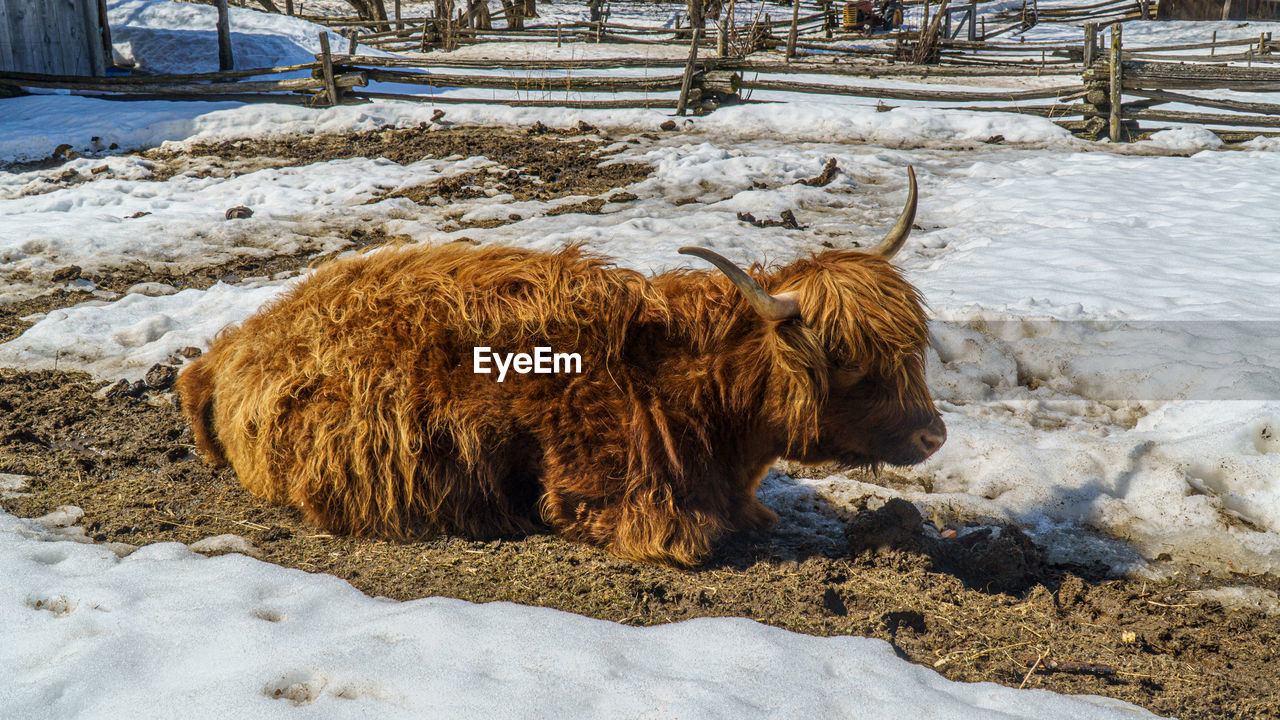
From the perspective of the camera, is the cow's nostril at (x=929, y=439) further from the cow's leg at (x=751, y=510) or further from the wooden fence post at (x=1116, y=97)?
the wooden fence post at (x=1116, y=97)

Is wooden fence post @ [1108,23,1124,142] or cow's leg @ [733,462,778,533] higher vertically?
wooden fence post @ [1108,23,1124,142]

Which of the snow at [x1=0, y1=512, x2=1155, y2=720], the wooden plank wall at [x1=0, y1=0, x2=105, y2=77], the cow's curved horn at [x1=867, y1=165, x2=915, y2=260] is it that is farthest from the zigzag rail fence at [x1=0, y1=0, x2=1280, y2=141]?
the snow at [x1=0, y1=512, x2=1155, y2=720]

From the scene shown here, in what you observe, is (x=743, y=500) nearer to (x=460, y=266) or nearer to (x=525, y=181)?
(x=460, y=266)

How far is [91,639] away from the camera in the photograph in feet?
7.06

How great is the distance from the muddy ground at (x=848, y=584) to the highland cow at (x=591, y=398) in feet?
0.53

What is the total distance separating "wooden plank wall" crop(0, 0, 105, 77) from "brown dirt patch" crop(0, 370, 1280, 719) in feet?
39.2

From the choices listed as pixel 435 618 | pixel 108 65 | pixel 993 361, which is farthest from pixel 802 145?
pixel 108 65

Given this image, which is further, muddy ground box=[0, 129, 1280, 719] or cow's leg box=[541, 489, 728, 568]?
cow's leg box=[541, 489, 728, 568]

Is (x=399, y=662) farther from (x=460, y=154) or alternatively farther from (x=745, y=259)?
(x=460, y=154)

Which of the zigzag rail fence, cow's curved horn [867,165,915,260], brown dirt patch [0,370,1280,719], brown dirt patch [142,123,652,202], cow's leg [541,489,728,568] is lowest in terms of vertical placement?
brown dirt patch [0,370,1280,719]

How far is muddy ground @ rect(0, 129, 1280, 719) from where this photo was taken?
232cm

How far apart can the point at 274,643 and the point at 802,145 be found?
30.2ft

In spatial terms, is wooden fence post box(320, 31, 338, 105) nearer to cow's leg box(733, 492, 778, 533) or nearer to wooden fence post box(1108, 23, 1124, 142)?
wooden fence post box(1108, 23, 1124, 142)
